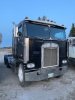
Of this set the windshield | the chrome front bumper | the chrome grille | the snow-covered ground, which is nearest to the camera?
the snow-covered ground

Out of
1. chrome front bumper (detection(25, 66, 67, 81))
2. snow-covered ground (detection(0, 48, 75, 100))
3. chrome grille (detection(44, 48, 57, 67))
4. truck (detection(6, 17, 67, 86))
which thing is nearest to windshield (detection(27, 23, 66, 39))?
truck (detection(6, 17, 67, 86))

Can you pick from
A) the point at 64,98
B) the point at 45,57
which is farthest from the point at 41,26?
the point at 64,98

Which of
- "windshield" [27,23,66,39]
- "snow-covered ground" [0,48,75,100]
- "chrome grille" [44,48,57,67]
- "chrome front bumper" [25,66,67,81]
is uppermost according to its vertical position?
"windshield" [27,23,66,39]

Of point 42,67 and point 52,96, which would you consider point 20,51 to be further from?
point 52,96

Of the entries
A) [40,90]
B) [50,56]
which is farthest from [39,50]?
[40,90]

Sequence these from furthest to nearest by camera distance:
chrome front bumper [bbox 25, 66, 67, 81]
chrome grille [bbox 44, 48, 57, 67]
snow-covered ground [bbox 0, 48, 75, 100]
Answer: chrome grille [bbox 44, 48, 57, 67], chrome front bumper [bbox 25, 66, 67, 81], snow-covered ground [bbox 0, 48, 75, 100]

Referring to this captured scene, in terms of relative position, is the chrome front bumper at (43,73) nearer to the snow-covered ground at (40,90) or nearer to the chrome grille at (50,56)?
the chrome grille at (50,56)

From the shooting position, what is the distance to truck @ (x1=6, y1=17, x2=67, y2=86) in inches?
337

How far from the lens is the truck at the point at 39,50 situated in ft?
28.1

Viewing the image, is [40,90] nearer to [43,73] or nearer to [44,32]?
[43,73]

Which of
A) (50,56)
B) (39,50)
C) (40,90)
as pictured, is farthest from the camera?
(50,56)

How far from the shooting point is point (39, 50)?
29.0 ft

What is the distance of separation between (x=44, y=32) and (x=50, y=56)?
119cm

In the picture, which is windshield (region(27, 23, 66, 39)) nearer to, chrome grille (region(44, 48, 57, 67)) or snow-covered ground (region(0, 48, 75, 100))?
chrome grille (region(44, 48, 57, 67))
